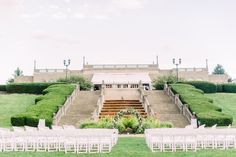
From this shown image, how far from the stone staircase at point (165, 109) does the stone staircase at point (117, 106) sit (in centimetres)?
119

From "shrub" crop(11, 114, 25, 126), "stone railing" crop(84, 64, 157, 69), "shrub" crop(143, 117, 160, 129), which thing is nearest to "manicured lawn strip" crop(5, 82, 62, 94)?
"shrub" crop(11, 114, 25, 126)

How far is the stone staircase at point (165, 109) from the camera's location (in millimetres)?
36281

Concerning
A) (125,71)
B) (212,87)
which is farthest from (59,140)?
(125,71)

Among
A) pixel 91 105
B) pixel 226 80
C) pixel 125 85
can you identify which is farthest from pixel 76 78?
pixel 226 80

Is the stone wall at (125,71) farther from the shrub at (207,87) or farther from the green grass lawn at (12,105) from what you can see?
the green grass lawn at (12,105)

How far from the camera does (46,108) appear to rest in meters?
36.8

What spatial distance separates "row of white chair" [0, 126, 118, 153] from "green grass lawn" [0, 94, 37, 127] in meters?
15.0

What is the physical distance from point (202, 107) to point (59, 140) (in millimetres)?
20326

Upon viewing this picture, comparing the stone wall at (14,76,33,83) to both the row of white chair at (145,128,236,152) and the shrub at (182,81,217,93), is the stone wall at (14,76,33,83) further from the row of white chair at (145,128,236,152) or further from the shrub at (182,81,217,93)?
the row of white chair at (145,128,236,152)

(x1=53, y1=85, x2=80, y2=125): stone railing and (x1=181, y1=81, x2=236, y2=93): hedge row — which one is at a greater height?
(x1=181, y1=81, x2=236, y2=93): hedge row

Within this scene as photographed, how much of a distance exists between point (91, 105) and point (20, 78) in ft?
104

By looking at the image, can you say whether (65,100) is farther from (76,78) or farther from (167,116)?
(76,78)

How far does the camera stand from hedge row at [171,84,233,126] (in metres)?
33.1

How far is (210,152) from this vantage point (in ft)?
60.0
